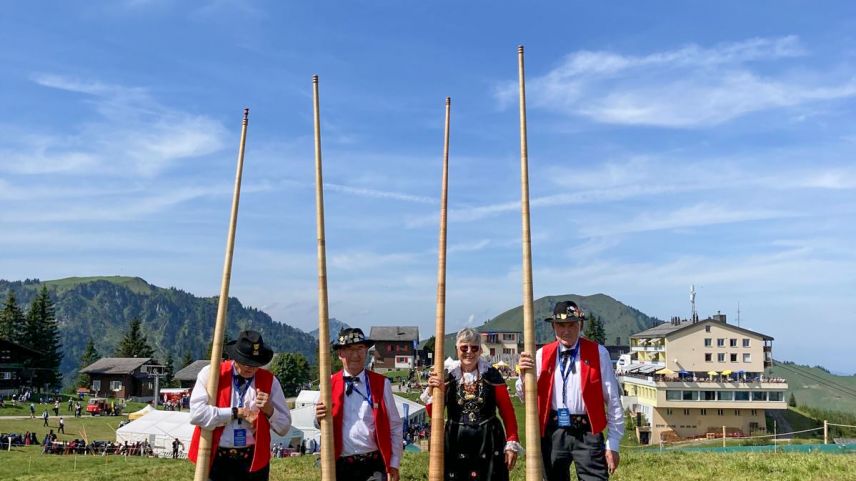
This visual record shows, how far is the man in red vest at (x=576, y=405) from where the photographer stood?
267 inches

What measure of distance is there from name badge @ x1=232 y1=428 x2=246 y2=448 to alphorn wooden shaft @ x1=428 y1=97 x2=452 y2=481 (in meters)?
1.85

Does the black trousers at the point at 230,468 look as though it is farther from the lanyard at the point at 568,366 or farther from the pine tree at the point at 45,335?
the pine tree at the point at 45,335

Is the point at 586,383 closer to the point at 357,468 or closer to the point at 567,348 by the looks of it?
the point at 567,348

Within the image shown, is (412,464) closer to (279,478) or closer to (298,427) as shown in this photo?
(279,478)

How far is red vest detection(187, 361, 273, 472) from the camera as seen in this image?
668cm

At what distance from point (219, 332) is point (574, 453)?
3.77m

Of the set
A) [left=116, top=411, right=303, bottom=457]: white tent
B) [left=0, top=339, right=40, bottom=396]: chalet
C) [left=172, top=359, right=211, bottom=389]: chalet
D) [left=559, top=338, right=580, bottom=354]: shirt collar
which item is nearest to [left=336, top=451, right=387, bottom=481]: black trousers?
[left=559, top=338, right=580, bottom=354]: shirt collar

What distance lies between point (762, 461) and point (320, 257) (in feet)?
33.3

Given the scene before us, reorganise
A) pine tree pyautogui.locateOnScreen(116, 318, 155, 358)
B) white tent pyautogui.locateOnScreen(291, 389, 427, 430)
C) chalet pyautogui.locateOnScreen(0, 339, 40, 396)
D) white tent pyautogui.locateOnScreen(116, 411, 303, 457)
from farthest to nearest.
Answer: pine tree pyautogui.locateOnScreen(116, 318, 155, 358)
chalet pyautogui.locateOnScreen(0, 339, 40, 396)
white tent pyautogui.locateOnScreen(291, 389, 427, 430)
white tent pyautogui.locateOnScreen(116, 411, 303, 457)

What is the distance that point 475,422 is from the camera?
6.89 m

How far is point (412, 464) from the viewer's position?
14352 millimetres

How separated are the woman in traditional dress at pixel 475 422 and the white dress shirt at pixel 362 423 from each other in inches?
15.5

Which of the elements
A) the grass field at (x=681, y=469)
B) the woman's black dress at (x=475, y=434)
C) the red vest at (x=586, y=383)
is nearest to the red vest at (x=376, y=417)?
the woman's black dress at (x=475, y=434)

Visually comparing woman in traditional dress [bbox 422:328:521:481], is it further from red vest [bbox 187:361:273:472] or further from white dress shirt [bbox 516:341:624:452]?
red vest [bbox 187:361:273:472]
